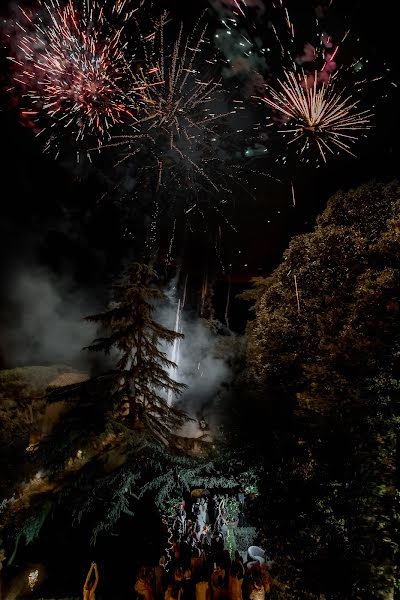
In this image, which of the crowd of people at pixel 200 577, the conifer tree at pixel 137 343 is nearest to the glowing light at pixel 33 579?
the crowd of people at pixel 200 577

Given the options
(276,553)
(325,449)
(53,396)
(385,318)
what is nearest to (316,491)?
(325,449)


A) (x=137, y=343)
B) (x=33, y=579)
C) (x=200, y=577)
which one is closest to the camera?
(x=200, y=577)

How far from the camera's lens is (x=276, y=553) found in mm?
5508

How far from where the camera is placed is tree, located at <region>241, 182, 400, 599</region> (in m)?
4.89

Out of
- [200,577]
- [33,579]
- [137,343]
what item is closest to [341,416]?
[200,577]

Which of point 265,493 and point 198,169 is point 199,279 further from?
point 265,493

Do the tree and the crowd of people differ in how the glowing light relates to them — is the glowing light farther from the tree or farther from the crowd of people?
the tree

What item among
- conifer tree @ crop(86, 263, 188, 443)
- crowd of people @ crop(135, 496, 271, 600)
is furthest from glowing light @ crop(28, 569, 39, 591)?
conifer tree @ crop(86, 263, 188, 443)

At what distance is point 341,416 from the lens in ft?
18.6

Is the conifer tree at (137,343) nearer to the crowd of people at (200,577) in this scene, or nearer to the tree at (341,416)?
the crowd of people at (200,577)

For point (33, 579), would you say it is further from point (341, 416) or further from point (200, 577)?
point (341, 416)

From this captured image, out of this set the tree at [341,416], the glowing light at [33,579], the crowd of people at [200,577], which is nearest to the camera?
the tree at [341,416]

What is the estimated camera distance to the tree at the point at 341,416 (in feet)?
16.0

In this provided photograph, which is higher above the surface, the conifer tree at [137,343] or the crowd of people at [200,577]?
the conifer tree at [137,343]
